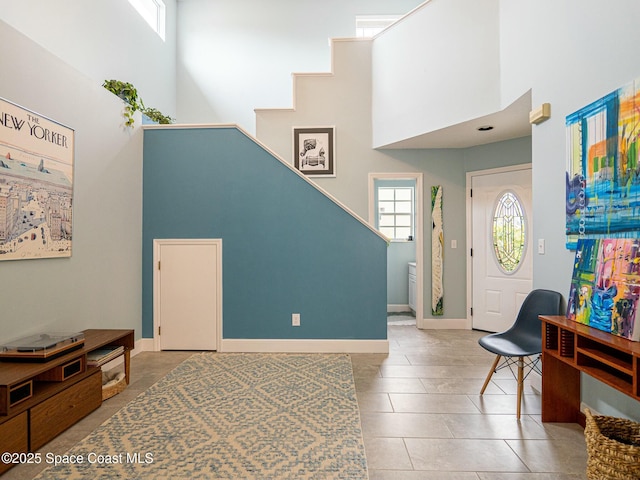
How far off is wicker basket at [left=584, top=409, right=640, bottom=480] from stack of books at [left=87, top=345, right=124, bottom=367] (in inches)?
116

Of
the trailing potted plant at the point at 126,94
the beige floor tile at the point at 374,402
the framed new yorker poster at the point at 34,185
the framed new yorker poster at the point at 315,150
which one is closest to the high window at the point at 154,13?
the trailing potted plant at the point at 126,94

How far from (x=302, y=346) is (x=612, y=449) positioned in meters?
2.66

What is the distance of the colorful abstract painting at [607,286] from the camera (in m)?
1.80

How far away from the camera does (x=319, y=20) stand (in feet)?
19.1

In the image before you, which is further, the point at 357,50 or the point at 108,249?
the point at 357,50

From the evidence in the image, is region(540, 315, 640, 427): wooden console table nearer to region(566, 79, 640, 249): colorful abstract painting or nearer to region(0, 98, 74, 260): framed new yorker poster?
region(566, 79, 640, 249): colorful abstract painting

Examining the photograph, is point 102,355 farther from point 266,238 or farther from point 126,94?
point 126,94

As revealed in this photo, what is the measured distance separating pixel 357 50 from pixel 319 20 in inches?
56.5

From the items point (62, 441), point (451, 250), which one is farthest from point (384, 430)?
point (451, 250)

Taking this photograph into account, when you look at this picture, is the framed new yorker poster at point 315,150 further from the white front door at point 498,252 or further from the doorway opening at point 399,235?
the white front door at point 498,252

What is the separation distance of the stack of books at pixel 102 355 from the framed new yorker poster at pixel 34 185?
30.3 inches

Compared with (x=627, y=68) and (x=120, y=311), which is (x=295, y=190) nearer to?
(x=120, y=311)

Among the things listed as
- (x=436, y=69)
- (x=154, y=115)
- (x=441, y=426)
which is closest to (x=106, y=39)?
(x=154, y=115)

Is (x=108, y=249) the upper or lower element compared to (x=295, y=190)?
lower
